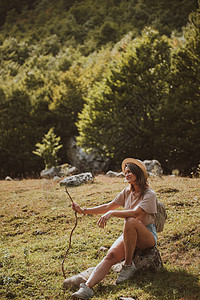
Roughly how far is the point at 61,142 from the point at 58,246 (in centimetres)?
1601

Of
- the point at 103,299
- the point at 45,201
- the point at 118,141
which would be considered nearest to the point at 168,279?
A: the point at 103,299

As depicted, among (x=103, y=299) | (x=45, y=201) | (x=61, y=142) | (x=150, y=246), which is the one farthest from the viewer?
(x=61, y=142)

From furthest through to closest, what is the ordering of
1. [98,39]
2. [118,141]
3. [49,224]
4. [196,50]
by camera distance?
[98,39]
[118,141]
[196,50]
[49,224]

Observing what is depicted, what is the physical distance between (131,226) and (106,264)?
671 mm

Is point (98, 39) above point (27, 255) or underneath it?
above

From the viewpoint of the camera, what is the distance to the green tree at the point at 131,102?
16.0 metres

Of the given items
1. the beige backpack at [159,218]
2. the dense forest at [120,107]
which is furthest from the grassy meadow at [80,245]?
the dense forest at [120,107]

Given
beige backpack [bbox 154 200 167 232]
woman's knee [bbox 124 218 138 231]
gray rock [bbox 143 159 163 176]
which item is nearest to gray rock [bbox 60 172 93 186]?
gray rock [bbox 143 159 163 176]

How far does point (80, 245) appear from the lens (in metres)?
5.98

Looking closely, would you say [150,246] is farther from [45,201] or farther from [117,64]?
[117,64]

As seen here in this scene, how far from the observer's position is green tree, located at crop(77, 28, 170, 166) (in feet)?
52.6

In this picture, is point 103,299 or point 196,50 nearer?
point 103,299

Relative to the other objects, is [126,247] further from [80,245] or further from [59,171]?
[59,171]

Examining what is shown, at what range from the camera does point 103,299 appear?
12.6 feet
